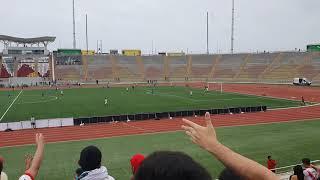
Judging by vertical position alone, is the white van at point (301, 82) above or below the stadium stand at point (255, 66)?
below

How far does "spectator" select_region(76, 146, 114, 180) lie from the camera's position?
14.2 feet

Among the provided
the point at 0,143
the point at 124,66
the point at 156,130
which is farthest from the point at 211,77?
the point at 0,143

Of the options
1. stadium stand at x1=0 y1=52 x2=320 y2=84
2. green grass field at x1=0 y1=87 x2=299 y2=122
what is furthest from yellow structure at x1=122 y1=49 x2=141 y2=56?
green grass field at x1=0 y1=87 x2=299 y2=122

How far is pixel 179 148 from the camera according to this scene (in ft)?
71.6

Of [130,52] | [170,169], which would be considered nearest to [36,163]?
[170,169]

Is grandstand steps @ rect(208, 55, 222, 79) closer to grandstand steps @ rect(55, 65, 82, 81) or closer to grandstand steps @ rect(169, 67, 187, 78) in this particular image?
grandstand steps @ rect(169, 67, 187, 78)

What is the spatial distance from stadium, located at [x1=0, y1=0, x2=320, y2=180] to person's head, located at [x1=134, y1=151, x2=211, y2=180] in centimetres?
1292

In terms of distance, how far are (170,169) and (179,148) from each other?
20176 millimetres

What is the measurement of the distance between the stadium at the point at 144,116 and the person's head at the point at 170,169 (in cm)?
1292

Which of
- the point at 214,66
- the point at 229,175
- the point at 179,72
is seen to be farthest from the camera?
the point at 214,66

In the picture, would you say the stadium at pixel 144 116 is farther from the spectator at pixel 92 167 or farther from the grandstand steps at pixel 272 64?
the spectator at pixel 92 167

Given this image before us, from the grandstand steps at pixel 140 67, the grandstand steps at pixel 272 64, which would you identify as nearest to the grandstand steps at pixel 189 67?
the grandstand steps at pixel 140 67

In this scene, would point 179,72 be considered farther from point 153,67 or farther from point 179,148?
point 179,148

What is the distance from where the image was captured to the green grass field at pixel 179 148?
17906mm
